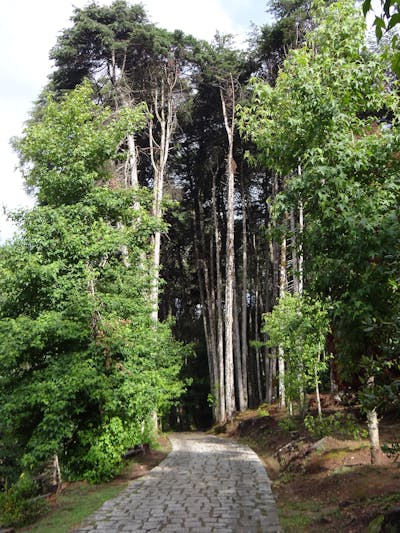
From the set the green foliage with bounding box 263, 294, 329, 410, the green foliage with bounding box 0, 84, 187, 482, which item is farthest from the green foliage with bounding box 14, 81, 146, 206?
the green foliage with bounding box 263, 294, 329, 410

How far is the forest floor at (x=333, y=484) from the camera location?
565cm

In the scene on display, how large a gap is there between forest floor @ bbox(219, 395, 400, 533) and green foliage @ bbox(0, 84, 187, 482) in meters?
3.13

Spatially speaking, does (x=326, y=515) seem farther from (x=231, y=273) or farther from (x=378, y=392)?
(x=231, y=273)

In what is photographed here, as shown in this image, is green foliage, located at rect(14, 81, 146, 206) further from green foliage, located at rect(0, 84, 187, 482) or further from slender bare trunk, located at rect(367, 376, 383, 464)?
slender bare trunk, located at rect(367, 376, 383, 464)

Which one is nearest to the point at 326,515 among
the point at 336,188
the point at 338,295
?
the point at 338,295

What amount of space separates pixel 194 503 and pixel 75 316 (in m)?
4.04

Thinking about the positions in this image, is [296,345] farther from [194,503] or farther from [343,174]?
[343,174]

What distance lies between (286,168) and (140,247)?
5.05 m

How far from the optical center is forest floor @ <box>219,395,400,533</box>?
565 centimetres

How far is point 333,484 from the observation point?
739 cm

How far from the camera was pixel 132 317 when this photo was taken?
9828 mm

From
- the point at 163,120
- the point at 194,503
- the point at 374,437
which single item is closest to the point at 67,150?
the point at 194,503

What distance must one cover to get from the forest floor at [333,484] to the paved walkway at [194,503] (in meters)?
0.34

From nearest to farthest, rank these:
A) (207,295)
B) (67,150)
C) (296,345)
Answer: (67,150) → (296,345) → (207,295)
